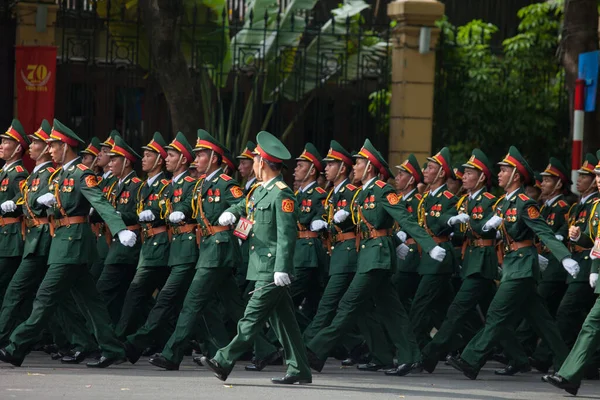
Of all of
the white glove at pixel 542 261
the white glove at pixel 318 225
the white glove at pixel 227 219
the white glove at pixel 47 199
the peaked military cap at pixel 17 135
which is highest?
the peaked military cap at pixel 17 135

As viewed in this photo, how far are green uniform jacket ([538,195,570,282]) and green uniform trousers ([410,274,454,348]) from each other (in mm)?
986

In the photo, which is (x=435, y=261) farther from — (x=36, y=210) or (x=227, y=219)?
(x=36, y=210)

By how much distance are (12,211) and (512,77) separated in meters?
9.65

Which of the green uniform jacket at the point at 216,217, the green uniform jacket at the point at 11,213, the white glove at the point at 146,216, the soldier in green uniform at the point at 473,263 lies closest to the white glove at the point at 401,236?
the soldier in green uniform at the point at 473,263

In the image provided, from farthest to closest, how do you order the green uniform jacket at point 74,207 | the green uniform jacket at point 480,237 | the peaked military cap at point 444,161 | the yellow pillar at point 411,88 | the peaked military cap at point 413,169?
the yellow pillar at point 411,88
the peaked military cap at point 413,169
the peaked military cap at point 444,161
the green uniform jacket at point 480,237
the green uniform jacket at point 74,207

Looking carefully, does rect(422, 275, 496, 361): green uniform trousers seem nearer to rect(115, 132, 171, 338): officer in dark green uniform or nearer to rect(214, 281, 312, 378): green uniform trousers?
rect(214, 281, 312, 378): green uniform trousers

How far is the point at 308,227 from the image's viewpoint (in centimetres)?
1266

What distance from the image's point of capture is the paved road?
947 centimetres

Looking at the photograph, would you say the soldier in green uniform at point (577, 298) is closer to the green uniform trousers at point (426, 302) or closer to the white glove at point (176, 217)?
the green uniform trousers at point (426, 302)

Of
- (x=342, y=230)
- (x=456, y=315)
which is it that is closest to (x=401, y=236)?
(x=342, y=230)

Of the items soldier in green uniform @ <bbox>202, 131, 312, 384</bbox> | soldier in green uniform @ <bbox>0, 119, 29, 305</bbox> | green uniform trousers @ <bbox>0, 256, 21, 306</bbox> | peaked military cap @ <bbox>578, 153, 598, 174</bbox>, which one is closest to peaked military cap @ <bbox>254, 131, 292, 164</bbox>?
soldier in green uniform @ <bbox>202, 131, 312, 384</bbox>

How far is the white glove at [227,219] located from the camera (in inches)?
413

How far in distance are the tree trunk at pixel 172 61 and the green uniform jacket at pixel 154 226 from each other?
4187 millimetres

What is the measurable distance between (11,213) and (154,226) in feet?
4.12
